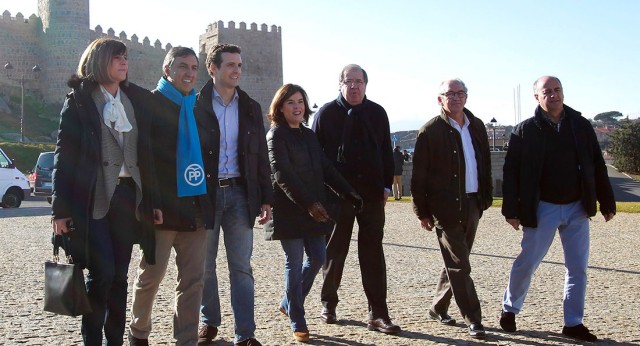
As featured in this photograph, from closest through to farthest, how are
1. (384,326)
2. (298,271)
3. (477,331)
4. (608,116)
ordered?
(477,331)
(384,326)
(298,271)
(608,116)

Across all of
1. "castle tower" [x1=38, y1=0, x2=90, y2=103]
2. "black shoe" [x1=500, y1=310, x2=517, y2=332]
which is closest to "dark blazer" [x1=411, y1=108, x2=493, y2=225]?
"black shoe" [x1=500, y1=310, x2=517, y2=332]

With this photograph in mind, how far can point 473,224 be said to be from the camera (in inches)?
200

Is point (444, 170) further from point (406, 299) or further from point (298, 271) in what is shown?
point (406, 299)

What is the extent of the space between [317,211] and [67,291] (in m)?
1.65

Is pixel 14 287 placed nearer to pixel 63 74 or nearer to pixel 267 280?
pixel 267 280

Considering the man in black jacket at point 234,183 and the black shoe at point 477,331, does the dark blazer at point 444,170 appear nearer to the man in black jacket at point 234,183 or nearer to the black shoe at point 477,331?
the black shoe at point 477,331

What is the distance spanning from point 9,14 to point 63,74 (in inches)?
188

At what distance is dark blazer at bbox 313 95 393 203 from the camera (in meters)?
5.14

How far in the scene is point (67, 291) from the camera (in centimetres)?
368

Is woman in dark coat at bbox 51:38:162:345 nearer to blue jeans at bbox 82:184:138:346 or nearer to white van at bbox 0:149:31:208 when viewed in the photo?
blue jeans at bbox 82:184:138:346

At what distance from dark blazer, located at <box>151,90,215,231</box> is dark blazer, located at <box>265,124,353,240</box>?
69 centimetres

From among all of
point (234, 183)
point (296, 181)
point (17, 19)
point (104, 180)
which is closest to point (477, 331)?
point (296, 181)

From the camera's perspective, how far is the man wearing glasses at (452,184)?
4965 mm

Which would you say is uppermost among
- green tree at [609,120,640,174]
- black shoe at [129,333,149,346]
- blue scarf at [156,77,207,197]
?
green tree at [609,120,640,174]
